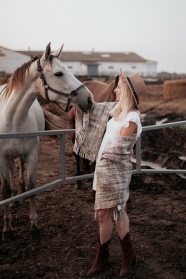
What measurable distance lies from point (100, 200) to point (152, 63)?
176 feet

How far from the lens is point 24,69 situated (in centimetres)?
313

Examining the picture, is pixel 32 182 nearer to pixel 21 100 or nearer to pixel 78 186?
pixel 21 100

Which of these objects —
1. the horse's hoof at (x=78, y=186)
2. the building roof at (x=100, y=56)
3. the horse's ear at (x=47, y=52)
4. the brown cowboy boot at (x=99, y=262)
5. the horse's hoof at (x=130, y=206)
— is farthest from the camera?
the building roof at (x=100, y=56)

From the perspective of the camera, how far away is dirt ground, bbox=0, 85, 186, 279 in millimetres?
2686

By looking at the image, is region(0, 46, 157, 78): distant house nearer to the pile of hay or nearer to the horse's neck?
the pile of hay

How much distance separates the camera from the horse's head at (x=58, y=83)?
292cm

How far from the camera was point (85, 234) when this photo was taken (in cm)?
335

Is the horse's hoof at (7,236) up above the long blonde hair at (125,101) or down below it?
below

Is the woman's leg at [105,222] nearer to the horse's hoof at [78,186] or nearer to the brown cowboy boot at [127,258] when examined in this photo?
the brown cowboy boot at [127,258]

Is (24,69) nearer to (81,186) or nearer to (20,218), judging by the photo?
(20,218)

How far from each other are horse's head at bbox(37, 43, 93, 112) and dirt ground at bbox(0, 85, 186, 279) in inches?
53.3

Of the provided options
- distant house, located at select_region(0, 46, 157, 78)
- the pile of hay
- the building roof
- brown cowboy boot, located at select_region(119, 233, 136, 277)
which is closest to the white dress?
brown cowboy boot, located at select_region(119, 233, 136, 277)

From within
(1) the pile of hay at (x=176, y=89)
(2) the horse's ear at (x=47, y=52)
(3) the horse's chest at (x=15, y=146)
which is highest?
(1) the pile of hay at (x=176, y=89)

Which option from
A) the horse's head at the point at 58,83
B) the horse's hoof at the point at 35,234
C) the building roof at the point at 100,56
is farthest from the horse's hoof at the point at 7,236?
the building roof at the point at 100,56
